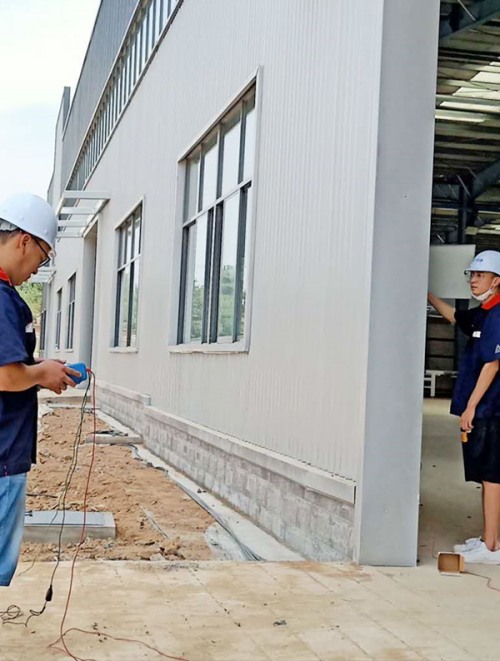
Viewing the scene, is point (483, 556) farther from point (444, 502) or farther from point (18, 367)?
point (18, 367)

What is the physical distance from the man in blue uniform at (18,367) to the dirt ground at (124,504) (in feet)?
10.1

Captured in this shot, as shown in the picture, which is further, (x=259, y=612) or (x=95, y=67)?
(x=95, y=67)

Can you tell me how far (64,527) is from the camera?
7.55 metres

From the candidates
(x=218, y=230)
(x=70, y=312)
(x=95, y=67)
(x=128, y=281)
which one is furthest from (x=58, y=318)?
(x=218, y=230)

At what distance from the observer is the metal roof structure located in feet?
36.1

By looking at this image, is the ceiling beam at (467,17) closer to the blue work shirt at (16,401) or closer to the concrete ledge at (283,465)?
the concrete ledge at (283,465)

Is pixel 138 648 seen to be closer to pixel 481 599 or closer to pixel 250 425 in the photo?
pixel 481 599

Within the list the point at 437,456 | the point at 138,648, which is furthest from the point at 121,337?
the point at 138,648

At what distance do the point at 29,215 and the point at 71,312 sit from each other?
31.1 meters

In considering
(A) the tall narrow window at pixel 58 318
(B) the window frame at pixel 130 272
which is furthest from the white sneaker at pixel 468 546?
(A) the tall narrow window at pixel 58 318

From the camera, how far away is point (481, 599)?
17.3 feet

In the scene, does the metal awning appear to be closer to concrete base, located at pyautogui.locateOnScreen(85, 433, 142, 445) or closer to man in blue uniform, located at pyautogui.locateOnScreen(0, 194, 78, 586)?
concrete base, located at pyautogui.locateOnScreen(85, 433, 142, 445)

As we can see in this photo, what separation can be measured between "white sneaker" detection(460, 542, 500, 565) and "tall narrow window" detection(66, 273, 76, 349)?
28148 millimetres

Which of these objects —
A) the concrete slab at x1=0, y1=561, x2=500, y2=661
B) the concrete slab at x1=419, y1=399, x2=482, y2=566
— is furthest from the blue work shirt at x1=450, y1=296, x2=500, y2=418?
the concrete slab at x1=0, y1=561, x2=500, y2=661
